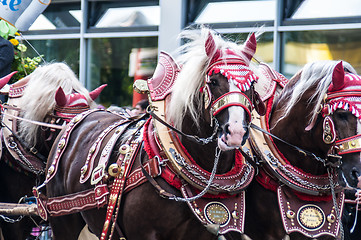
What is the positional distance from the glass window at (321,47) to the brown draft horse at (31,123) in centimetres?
313

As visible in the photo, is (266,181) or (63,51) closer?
(266,181)

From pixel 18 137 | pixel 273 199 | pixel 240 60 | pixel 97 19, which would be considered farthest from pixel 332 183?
pixel 97 19

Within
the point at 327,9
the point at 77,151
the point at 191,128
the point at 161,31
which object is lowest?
the point at 77,151

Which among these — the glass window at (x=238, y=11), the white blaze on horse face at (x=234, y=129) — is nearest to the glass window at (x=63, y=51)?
the glass window at (x=238, y=11)

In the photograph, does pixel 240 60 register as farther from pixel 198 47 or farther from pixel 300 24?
pixel 300 24

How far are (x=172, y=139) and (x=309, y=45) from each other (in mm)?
4353

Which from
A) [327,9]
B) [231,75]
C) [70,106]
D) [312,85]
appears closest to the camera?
[231,75]

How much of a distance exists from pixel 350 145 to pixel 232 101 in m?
0.68

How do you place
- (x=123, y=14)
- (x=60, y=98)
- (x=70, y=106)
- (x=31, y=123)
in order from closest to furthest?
(x=60, y=98) → (x=70, y=106) → (x=31, y=123) → (x=123, y=14)

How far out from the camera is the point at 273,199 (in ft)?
12.1

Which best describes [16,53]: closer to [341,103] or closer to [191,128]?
[191,128]

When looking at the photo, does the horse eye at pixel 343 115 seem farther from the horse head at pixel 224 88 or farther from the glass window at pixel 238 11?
the glass window at pixel 238 11

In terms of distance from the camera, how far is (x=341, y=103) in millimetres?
3320

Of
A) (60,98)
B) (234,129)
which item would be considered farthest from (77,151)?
(234,129)
